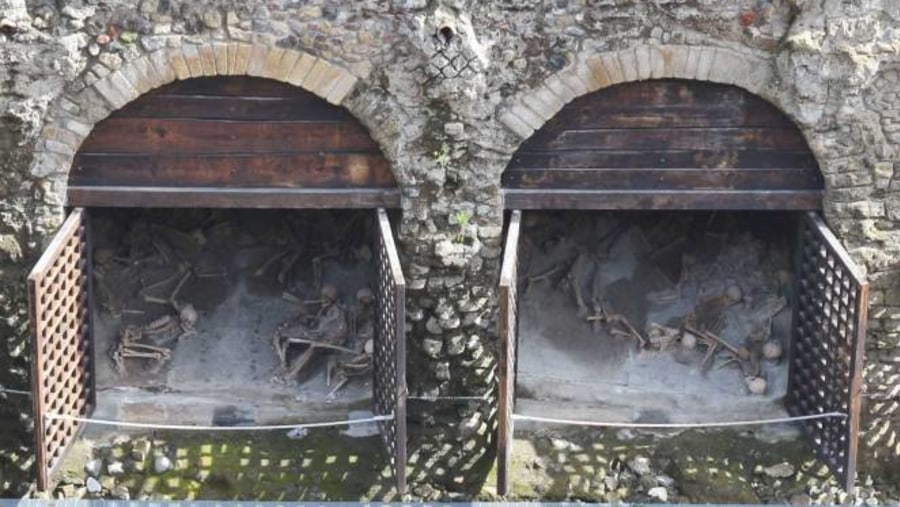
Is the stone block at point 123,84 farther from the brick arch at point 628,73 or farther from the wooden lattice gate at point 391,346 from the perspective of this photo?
the brick arch at point 628,73

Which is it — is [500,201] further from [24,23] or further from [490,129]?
[24,23]

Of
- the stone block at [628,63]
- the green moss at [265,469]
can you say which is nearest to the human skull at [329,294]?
the green moss at [265,469]

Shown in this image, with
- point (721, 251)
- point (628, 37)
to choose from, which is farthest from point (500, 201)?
point (721, 251)

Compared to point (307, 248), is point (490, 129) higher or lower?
higher

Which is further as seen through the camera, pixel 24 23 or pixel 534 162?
pixel 534 162

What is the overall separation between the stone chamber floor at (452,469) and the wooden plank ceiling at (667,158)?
138cm

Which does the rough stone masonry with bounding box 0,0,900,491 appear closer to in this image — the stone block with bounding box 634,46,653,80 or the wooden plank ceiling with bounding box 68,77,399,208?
the stone block with bounding box 634,46,653,80

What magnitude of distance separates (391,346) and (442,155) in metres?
1.10

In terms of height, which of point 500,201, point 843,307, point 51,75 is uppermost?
point 51,75

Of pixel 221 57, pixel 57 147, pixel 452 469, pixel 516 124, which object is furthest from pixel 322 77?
pixel 452 469

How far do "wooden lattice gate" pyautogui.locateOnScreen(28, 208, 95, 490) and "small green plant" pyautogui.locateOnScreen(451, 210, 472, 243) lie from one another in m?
Answer: 2.08

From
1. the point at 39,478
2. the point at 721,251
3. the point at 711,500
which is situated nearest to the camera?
the point at 39,478

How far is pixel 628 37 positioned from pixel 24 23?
126 inches

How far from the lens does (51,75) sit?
8031 mm
